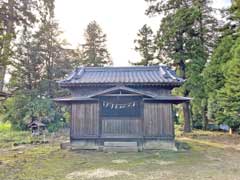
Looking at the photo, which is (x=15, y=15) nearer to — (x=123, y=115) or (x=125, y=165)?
(x=123, y=115)

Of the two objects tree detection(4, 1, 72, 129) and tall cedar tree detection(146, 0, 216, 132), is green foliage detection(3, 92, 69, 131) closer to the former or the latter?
tree detection(4, 1, 72, 129)

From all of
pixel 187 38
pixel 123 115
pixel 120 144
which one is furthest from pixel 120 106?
pixel 187 38

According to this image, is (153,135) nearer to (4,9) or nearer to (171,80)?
(171,80)

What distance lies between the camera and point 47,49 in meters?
23.7

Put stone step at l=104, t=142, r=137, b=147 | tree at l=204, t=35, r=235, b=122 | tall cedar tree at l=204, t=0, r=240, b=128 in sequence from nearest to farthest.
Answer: stone step at l=104, t=142, r=137, b=147, tall cedar tree at l=204, t=0, r=240, b=128, tree at l=204, t=35, r=235, b=122

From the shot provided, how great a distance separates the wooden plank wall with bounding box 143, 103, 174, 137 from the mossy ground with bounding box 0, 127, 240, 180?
3.63 ft

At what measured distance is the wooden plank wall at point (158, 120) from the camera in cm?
1304

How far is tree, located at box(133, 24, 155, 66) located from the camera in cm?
2131

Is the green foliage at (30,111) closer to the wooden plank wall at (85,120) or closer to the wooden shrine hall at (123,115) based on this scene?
Answer: the wooden plank wall at (85,120)

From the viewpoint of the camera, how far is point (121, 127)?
1309cm

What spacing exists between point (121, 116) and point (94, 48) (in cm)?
1582

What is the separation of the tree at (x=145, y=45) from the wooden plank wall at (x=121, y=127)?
9.12m

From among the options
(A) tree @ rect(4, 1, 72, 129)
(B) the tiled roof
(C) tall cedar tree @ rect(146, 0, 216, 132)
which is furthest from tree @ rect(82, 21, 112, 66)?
(B) the tiled roof

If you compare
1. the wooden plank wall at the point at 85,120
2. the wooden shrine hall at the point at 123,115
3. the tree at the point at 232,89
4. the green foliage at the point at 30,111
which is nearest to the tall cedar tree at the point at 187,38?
the tree at the point at 232,89
